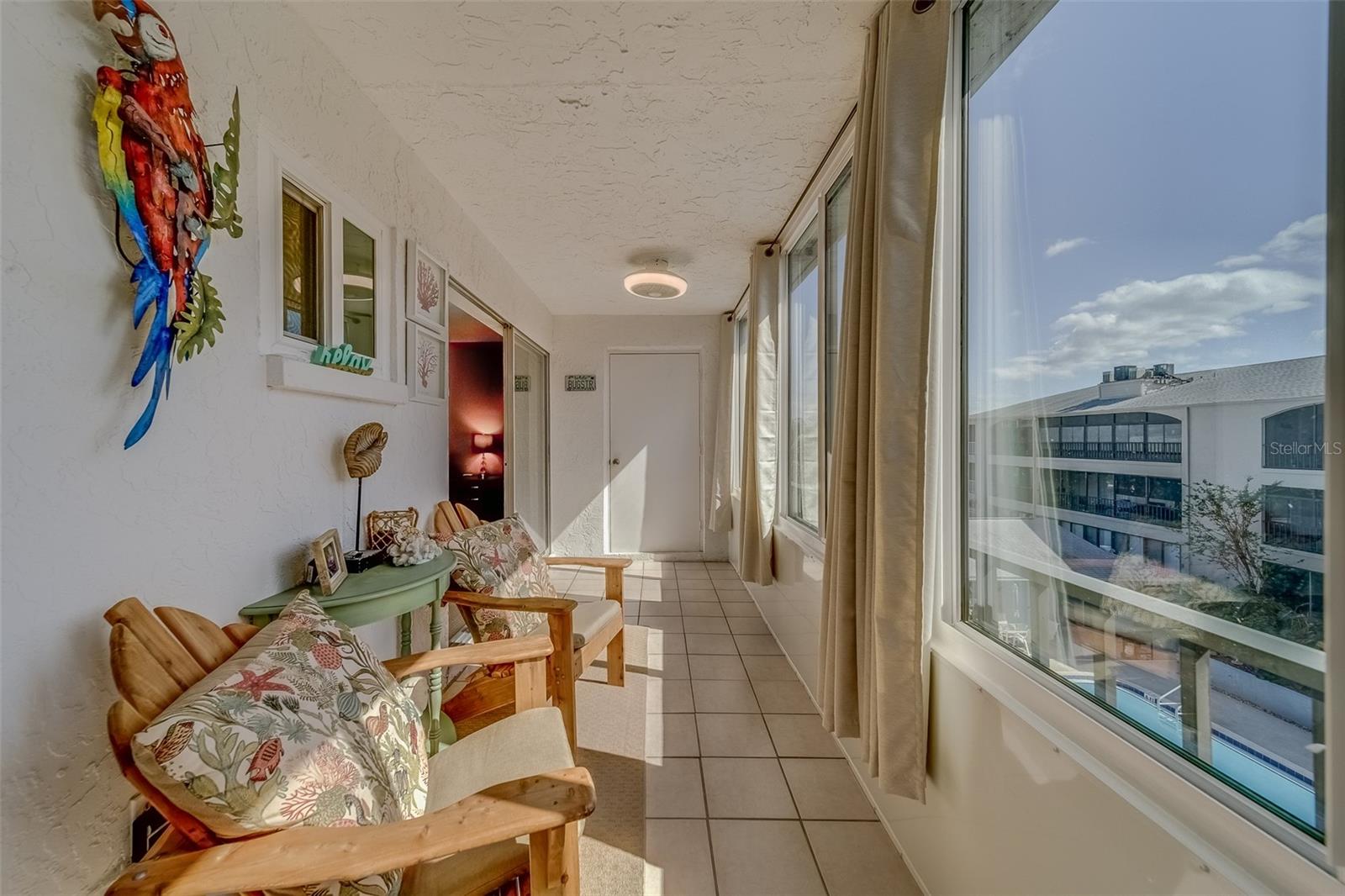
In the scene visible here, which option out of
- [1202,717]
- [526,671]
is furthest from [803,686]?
[1202,717]

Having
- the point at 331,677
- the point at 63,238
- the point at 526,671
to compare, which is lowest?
the point at 526,671

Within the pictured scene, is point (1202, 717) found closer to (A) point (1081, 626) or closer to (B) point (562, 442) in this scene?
(A) point (1081, 626)

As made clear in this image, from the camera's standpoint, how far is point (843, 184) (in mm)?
2143

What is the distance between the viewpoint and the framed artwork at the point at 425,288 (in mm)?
2074

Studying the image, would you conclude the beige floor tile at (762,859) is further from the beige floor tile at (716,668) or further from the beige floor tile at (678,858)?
the beige floor tile at (716,668)

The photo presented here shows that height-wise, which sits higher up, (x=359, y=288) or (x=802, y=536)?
(x=359, y=288)

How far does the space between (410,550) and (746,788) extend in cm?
143

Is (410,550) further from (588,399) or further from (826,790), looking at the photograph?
(588,399)

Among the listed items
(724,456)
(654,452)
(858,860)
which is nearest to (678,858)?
(858,860)

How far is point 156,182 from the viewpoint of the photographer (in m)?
0.97

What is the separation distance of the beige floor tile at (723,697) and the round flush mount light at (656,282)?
238cm

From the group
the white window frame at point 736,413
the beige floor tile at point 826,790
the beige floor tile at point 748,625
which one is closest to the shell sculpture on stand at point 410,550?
the beige floor tile at point 826,790

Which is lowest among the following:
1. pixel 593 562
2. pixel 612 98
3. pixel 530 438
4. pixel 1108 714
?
pixel 593 562

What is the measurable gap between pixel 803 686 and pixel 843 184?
2.32 m
